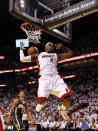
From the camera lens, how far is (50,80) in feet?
12.1

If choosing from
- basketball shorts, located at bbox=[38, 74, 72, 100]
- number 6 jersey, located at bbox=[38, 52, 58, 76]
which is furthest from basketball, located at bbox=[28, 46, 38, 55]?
basketball shorts, located at bbox=[38, 74, 72, 100]

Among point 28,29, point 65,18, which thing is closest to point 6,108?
point 28,29

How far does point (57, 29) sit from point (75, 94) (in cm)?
1089

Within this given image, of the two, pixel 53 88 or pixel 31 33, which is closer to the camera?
pixel 53 88

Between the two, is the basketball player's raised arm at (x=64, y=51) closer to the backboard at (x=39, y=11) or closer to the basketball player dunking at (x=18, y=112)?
the backboard at (x=39, y=11)

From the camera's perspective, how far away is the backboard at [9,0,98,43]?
405 cm

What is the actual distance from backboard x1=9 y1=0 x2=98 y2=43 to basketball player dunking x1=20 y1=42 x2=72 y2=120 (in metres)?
0.80

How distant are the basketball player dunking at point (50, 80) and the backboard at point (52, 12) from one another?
31.3 inches

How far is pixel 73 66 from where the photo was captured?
18.0 m

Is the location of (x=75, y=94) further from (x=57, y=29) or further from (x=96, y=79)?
(x=57, y=29)

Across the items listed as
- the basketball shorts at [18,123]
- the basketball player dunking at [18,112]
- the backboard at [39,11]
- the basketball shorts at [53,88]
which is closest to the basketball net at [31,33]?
the backboard at [39,11]

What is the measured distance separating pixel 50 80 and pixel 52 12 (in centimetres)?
181

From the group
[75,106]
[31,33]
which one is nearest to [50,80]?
[31,33]

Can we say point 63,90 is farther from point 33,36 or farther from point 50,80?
point 33,36
